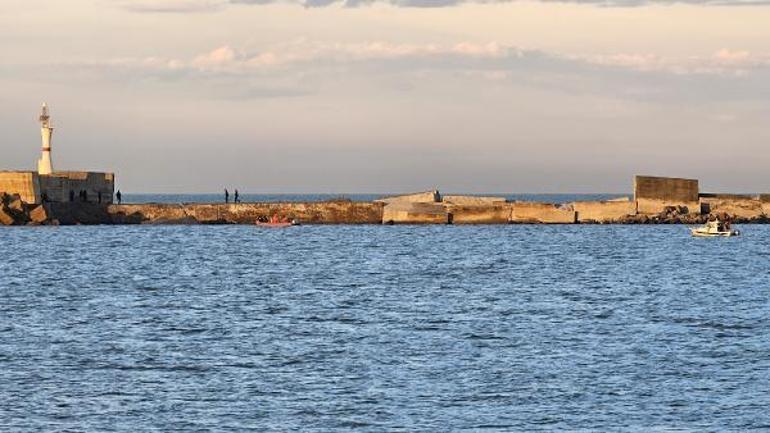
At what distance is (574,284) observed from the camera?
56.2m

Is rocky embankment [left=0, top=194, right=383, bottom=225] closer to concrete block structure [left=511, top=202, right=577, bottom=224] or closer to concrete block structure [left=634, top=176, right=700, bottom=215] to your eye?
concrete block structure [left=511, top=202, right=577, bottom=224]

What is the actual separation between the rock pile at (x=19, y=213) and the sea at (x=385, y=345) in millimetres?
30052

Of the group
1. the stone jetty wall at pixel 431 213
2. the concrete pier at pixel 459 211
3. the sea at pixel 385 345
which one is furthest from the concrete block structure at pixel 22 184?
the sea at pixel 385 345

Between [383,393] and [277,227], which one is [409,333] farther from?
[277,227]

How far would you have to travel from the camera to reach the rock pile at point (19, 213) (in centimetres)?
10181

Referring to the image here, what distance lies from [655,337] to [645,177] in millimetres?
71953

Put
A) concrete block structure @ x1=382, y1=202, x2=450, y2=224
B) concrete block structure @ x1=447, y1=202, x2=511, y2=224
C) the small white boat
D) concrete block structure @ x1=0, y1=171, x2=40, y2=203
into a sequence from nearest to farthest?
1. the small white boat
2. concrete block structure @ x1=0, y1=171, x2=40, y2=203
3. concrete block structure @ x1=447, y1=202, x2=511, y2=224
4. concrete block structure @ x1=382, y1=202, x2=450, y2=224

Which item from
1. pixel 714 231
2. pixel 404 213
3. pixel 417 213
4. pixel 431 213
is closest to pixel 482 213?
pixel 431 213

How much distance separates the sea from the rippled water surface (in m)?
0.08

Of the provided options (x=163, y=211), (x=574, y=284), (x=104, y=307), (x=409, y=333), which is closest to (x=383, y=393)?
(x=409, y=333)

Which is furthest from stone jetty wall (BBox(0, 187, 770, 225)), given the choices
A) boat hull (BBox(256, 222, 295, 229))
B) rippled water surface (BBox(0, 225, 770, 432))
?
rippled water surface (BBox(0, 225, 770, 432))

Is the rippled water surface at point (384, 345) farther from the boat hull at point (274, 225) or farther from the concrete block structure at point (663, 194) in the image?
the boat hull at point (274, 225)

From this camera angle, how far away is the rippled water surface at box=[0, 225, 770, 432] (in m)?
25.7

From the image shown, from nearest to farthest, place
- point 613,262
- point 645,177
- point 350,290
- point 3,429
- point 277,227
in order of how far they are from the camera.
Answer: point 3,429, point 350,290, point 613,262, point 645,177, point 277,227
